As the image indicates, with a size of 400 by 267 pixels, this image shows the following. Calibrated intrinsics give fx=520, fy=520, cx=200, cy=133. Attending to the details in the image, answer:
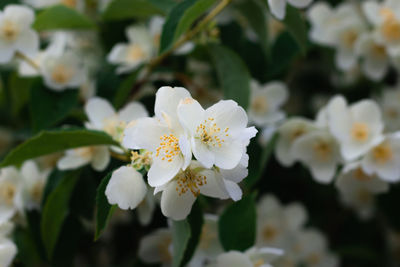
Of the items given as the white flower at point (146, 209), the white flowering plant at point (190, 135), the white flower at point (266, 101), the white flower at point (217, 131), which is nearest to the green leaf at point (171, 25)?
the white flowering plant at point (190, 135)

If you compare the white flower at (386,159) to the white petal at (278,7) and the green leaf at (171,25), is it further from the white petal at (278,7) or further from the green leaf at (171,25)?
the green leaf at (171,25)

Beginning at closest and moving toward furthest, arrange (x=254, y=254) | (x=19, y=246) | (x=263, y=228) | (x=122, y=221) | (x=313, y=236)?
(x=254, y=254) → (x=19, y=246) → (x=263, y=228) → (x=313, y=236) → (x=122, y=221)

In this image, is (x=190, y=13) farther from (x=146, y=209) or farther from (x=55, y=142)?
(x=146, y=209)

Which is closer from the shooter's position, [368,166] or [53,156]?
[368,166]

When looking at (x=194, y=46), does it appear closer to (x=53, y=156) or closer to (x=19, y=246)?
(x=53, y=156)

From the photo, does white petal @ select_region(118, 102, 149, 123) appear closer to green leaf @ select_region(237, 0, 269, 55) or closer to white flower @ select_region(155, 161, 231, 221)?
white flower @ select_region(155, 161, 231, 221)

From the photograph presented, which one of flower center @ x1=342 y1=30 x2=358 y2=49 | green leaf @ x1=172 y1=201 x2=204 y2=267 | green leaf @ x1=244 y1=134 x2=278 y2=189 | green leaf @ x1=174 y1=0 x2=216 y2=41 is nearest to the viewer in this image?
green leaf @ x1=172 y1=201 x2=204 y2=267

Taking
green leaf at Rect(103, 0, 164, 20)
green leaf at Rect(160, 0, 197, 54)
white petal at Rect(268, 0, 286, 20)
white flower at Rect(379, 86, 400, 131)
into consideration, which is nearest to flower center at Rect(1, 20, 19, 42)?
green leaf at Rect(103, 0, 164, 20)

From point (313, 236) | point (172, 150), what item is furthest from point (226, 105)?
point (313, 236)
